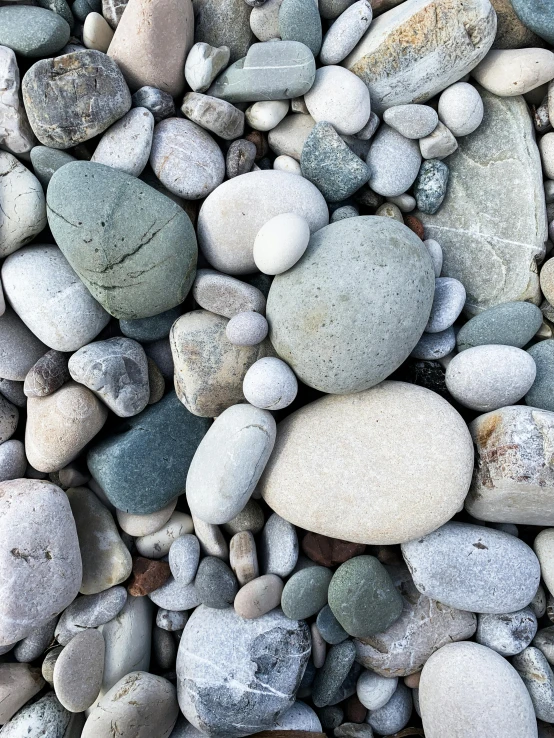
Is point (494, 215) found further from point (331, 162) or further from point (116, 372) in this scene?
point (116, 372)

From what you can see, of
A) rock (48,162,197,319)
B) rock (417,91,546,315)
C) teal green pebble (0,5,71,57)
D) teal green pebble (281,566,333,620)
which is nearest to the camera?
rock (48,162,197,319)

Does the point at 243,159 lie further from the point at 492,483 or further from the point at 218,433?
the point at 492,483

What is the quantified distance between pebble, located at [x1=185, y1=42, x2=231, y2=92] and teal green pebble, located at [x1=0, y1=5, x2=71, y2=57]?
18.8 inches

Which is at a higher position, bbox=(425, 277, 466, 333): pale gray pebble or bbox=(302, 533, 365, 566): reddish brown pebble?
bbox=(425, 277, 466, 333): pale gray pebble

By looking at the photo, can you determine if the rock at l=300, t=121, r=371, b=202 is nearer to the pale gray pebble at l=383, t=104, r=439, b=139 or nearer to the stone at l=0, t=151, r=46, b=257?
the pale gray pebble at l=383, t=104, r=439, b=139

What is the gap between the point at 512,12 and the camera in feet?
6.88

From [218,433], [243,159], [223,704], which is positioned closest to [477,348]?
[218,433]

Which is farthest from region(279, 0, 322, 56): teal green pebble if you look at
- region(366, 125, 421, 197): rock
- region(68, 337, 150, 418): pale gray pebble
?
region(68, 337, 150, 418): pale gray pebble

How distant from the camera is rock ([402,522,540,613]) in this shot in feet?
6.42

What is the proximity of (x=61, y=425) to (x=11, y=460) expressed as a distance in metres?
0.32

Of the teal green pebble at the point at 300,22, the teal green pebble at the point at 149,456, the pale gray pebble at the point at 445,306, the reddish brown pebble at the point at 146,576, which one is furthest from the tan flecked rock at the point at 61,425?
the teal green pebble at the point at 300,22

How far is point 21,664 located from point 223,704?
2.71 feet

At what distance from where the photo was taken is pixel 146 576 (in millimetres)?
2076

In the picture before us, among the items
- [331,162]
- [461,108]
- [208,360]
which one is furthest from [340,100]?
[208,360]
